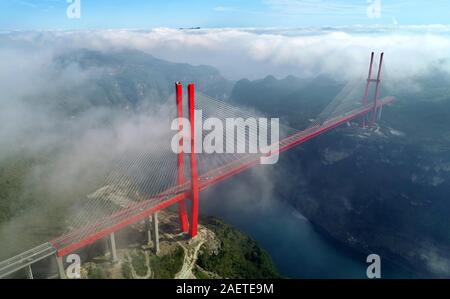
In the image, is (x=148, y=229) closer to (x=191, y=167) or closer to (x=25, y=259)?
(x=191, y=167)

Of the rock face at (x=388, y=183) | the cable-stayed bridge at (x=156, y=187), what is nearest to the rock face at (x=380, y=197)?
the rock face at (x=388, y=183)

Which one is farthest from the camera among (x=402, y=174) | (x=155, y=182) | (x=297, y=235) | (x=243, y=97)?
(x=243, y=97)

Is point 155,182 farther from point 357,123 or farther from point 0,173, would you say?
point 357,123

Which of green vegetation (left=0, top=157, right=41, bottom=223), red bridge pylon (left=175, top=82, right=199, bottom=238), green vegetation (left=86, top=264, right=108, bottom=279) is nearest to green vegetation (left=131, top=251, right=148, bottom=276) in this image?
green vegetation (left=86, top=264, right=108, bottom=279)

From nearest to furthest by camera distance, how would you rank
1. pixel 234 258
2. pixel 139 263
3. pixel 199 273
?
pixel 139 263 → pixel 199 273 → pixel 234 258

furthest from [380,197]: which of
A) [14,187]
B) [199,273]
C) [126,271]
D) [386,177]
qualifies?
[14,187]
